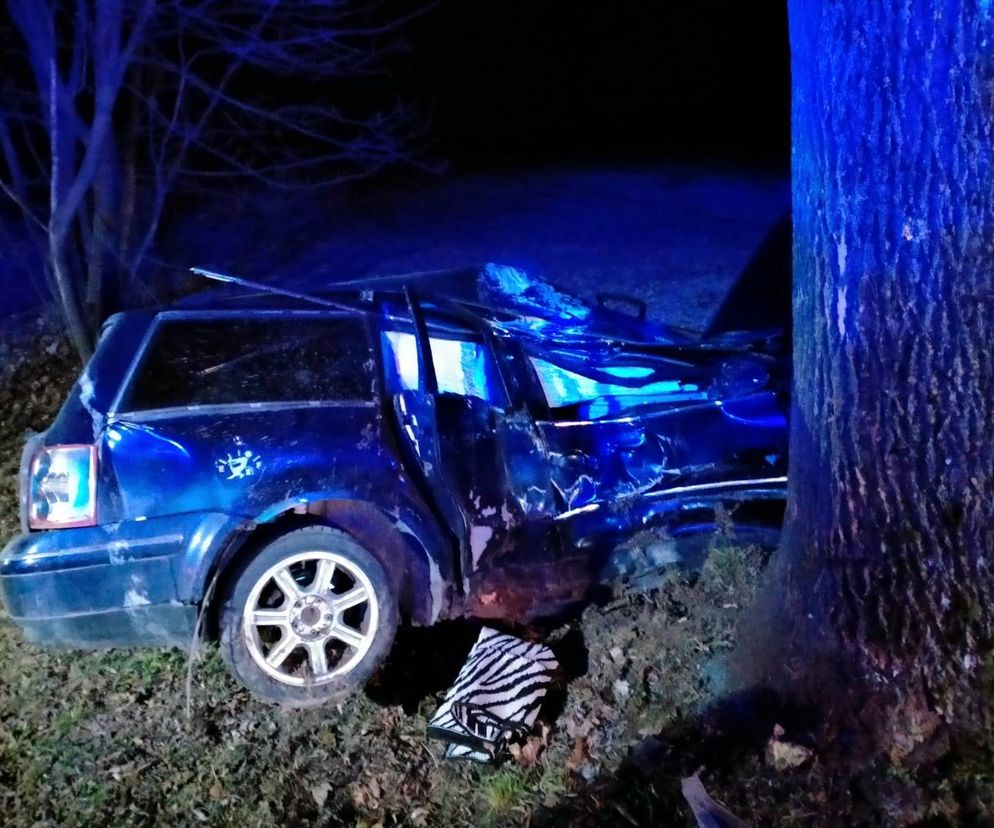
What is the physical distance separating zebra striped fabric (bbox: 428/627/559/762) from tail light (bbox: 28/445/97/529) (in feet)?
5.02

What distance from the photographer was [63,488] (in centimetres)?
346

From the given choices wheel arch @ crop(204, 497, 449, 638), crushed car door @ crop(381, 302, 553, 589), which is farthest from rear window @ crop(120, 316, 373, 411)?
wheel arch @ crop(204, 497, 449, 638)

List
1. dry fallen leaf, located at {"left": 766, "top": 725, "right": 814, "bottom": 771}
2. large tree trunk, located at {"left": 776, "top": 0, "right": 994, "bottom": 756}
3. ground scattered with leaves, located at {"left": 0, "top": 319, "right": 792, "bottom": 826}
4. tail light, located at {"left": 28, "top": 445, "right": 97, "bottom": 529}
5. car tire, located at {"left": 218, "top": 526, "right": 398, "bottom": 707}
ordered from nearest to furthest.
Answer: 1. large tree trunk, located at {"left": 776, "top": 0, "right": 994, "bottom": 756}
2. dry fallen leaf, located at {"left": 766, "top": 725, "right": 814, "bottom": 771}
3. ground scattered with leaves, located at {"left": 0, "top": 319, "right": 792, "bottom": 826}
4. tail light, located at {"left": 28, "top": 445, "right": 97, "bottom": 529}
5. car tire, located at {"left": 218, "top": 526, "right": 398, "bottom": 707}

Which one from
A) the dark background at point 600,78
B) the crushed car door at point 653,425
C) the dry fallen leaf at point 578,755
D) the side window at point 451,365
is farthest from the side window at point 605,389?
the dark background at point 600,78

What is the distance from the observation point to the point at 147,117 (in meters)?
7.62

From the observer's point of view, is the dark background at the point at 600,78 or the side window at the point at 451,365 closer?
the side window at the point at 451,365

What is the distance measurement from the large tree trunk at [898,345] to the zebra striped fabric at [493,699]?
1.06 m

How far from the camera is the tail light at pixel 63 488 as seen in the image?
344cm

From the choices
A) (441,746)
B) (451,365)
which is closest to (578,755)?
(441,746)

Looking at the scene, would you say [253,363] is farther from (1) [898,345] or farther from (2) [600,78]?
(2) [600,78]

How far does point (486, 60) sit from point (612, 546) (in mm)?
15659

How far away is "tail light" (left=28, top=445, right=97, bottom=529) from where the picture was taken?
3.44 metres

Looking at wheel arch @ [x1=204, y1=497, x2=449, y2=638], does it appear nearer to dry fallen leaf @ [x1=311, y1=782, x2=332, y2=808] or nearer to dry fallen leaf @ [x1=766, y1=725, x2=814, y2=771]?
dry fallen leaf @ [x1=311, y1=782, x2=332, y2=808]

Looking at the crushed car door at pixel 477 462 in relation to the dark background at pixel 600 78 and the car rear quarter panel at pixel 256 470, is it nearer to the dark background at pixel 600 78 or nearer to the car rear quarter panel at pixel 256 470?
the car rear quarter panel at pixel 256 470
